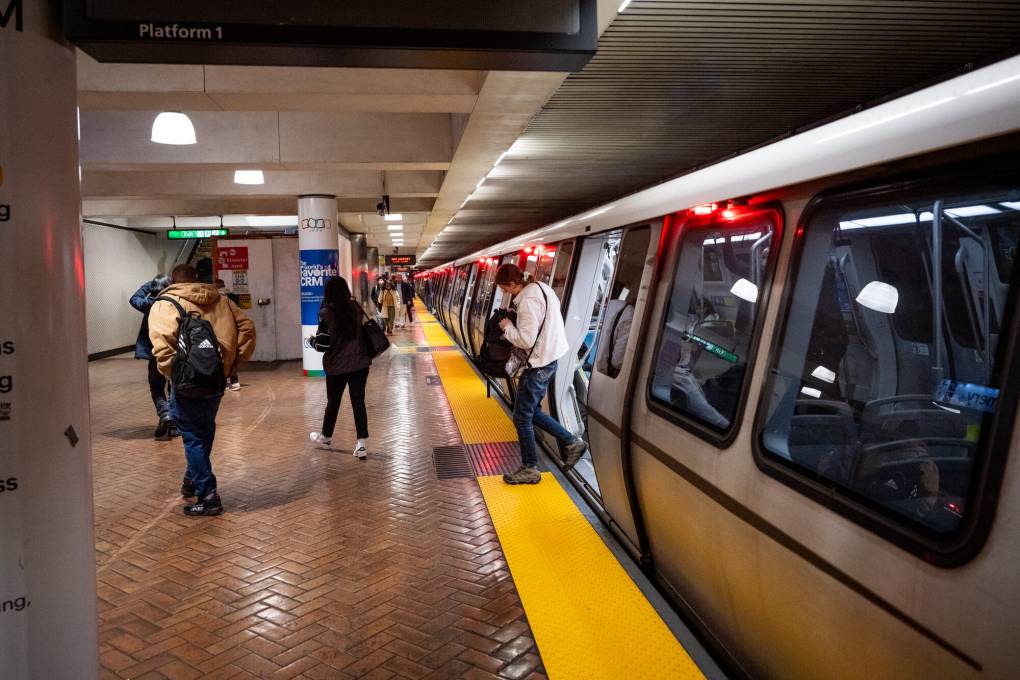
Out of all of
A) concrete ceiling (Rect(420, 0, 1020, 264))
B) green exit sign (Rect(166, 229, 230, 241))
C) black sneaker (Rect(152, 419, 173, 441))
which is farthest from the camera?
green exit sign (Rect(166, 229, 230, 241))

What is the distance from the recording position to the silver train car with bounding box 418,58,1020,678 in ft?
5.73

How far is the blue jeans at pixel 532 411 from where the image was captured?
537 cm

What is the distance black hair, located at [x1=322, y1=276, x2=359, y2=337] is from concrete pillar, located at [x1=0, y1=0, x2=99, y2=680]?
4.23 metres

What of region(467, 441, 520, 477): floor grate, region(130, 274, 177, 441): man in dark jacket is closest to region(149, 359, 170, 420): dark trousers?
region(130, 274, 177, 441): man in dark jacket

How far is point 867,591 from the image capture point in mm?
1998

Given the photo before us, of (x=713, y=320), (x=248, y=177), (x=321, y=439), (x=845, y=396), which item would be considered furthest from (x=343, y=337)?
(x=248, y=177)

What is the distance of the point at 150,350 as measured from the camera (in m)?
7.14

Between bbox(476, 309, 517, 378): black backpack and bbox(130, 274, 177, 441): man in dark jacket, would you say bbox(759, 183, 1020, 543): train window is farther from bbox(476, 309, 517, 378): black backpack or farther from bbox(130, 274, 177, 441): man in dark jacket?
bbox(130, 274, 177, 441): man in dark jacket

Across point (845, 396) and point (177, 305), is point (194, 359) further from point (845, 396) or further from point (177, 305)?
point (845, 396)

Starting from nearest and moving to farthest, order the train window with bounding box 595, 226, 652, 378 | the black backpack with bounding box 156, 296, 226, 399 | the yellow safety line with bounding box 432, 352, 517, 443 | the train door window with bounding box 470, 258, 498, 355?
the train window with bounding box 595, 226, 652, 378
the black backpack with bounding box 156, 296, 226, 399
the yellow safety line with bounding box 432, 352, 517, 443
the train door window with bounding box 470, 258, 498, 355

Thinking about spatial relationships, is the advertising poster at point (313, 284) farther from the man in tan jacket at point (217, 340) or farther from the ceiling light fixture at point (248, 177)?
the man in tan jacket at point (217, 340)

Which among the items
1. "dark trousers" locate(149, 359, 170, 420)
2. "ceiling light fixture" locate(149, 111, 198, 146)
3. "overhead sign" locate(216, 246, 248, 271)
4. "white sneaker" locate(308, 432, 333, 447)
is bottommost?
"white sneaker" locate(308, 432, 333, 447)

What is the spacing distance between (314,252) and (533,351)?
768cm

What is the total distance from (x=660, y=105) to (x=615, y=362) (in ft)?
7.99
